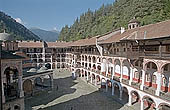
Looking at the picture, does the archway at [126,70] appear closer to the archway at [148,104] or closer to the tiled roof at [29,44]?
the archway at [148,104]

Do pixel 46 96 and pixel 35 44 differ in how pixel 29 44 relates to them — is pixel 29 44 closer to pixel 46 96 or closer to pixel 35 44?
pixel 35 44

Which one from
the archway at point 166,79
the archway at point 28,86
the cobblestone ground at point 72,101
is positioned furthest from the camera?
the archway at point 28,86

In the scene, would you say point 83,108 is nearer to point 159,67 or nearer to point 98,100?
point 98,100

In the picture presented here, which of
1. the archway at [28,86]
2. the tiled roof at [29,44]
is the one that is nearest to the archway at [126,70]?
the archway at [28,86]

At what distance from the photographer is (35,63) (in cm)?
4978

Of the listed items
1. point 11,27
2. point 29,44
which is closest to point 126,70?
point 29,44

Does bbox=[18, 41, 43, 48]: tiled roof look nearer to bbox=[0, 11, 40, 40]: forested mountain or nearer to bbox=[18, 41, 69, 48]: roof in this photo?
bbox=[18, 41, 69, 48]: roof

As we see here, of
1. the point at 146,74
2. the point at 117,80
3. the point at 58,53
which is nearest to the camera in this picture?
the point at 146,74

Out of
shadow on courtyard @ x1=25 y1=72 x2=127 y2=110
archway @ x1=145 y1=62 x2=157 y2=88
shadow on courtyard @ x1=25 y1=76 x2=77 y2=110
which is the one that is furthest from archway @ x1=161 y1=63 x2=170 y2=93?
shadow on courtyard @ x1=25 y1=76 x2=77 y2=110

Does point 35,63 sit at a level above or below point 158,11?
below

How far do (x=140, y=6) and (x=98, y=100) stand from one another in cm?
3923

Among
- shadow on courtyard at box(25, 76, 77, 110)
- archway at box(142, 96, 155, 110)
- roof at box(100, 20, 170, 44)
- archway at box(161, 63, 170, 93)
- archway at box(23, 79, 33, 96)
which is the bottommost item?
→ shadow on courtyard at box(25, 76, 77, 110)

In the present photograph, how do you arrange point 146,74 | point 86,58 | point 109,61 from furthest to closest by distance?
point 86,58 < point 109,61 < point 146,74

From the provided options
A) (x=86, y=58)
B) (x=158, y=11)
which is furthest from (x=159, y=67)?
(x=158, y=11)
